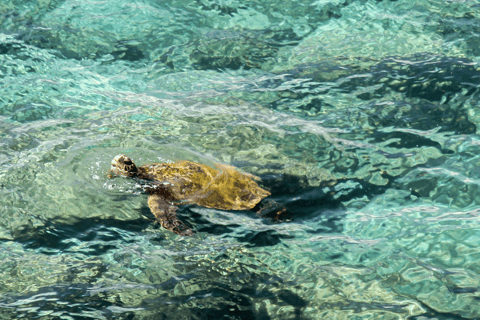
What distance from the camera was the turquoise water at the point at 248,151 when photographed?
4324mm

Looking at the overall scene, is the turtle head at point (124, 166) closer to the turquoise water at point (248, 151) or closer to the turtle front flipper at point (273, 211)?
the turquoise water at point (248, 151)

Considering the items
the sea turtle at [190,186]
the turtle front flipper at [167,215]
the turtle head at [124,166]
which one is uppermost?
the turtle head at [124,166]

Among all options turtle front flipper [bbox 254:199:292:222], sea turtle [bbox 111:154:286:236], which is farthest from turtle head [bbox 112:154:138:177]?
turtle front flipper [bbox 254:199:292:222]

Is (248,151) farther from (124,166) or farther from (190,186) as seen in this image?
(124,166)

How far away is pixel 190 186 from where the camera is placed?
17.2 feet

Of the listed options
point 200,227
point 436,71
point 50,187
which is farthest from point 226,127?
point 436,71

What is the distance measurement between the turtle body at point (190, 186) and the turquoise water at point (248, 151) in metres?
0.17

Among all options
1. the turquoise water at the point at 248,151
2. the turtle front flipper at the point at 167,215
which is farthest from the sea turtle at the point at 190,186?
the turquoise water at the point at 248,151

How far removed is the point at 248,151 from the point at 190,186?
4.32 ft

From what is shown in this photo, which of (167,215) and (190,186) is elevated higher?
(190,186)

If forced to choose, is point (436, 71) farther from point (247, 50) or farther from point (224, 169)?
point (224, 169)

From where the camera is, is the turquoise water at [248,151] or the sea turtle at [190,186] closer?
the turquoise water at [248,151]

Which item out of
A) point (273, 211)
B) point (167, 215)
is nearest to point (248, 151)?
point (273, 211)

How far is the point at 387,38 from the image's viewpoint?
8.97m
